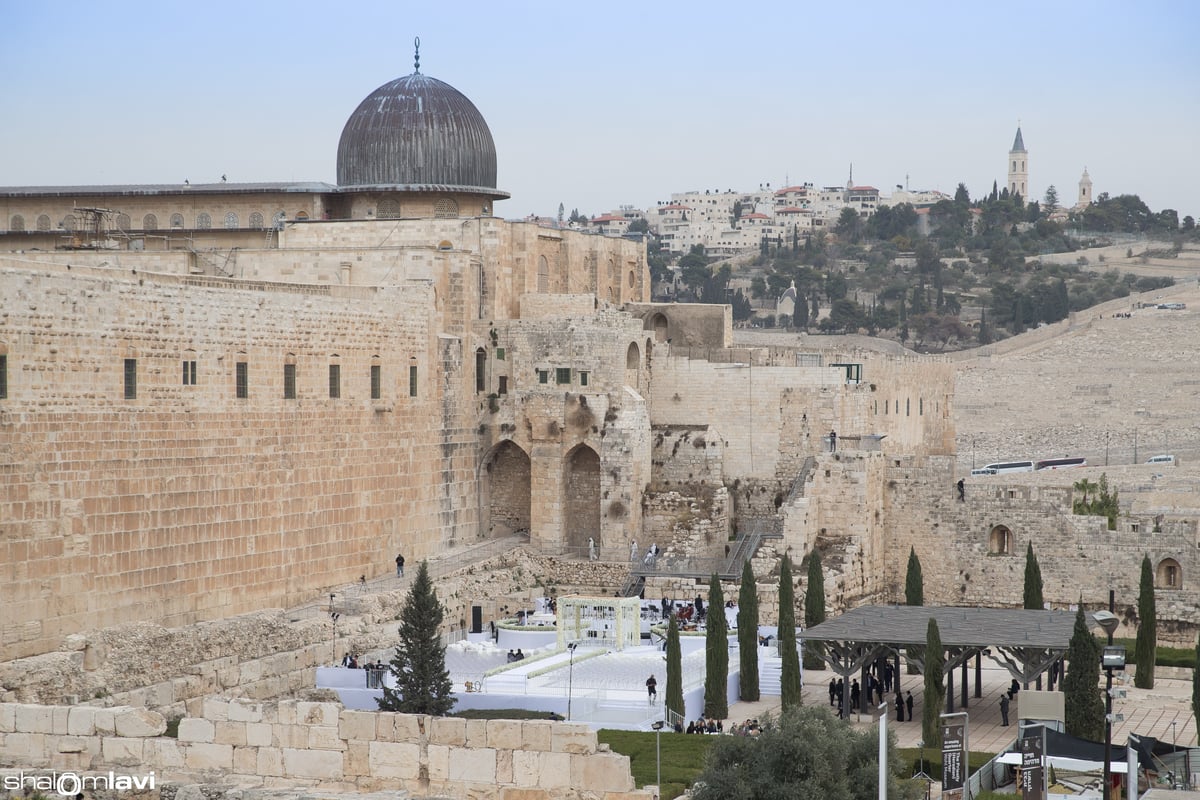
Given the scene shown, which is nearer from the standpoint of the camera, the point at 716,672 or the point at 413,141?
the point at 716,672

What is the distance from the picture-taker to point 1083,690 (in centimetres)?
2770

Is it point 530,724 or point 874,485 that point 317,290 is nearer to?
point 874,485

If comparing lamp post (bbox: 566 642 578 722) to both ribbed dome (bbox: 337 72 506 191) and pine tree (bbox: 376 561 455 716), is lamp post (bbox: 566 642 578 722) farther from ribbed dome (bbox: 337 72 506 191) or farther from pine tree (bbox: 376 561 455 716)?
ribbed dome (bbox: 337 72 506 191)

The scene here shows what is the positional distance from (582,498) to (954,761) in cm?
1913

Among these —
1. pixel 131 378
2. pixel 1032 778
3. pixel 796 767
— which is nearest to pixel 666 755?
pixel 796 767

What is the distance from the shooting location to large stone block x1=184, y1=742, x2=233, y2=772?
17406 mm

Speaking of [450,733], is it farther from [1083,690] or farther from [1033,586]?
[1033,586]

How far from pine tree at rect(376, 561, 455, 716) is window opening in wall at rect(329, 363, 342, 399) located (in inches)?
288

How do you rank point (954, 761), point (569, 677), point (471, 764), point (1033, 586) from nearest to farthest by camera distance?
1. point (471, 764)
2. point (954, 761)
3. point (569, 677)
4. point (1033, 586)

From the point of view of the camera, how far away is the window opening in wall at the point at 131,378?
93.7 feet

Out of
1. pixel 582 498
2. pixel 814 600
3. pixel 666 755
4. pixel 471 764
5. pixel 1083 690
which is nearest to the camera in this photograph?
pixel 471 764

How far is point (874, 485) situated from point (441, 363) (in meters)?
9.06

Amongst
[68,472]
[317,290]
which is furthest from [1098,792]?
[317,290]

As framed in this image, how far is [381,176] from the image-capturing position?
141 feet
